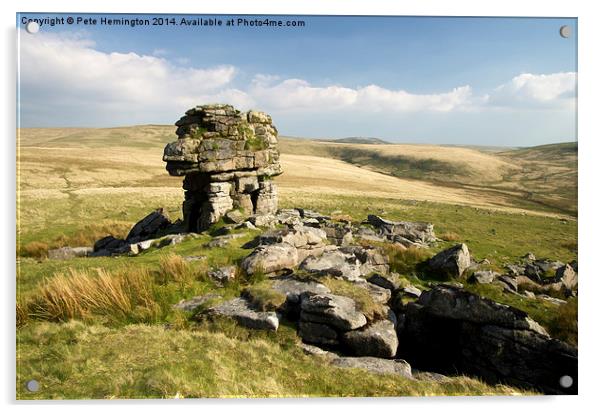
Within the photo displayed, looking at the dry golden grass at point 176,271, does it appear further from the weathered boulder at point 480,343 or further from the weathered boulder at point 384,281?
the weathered boulder at point 480,343

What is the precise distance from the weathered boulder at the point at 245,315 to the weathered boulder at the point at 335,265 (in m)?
2.90

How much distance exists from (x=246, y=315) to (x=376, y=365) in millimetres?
3290

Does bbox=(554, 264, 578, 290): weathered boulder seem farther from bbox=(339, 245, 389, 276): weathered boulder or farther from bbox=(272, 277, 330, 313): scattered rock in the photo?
bbox=(272, 277, 330, 313): scattered rock

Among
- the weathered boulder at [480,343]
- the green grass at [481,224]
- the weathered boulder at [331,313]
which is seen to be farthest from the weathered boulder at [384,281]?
the green grass at [481,224]

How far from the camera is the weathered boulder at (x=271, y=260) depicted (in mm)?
11586

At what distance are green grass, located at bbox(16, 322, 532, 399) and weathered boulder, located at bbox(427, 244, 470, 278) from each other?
7164 mm

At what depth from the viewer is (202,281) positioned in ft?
36.4

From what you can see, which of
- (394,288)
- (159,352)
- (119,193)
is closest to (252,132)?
(394,288)

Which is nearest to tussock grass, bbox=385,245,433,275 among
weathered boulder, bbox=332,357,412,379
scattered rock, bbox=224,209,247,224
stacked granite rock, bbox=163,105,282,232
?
scattered rock, bbox=224,209,247,224

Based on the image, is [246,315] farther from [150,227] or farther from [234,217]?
[150,227]

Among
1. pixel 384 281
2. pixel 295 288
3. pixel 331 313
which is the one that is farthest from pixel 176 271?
pixel 384 281

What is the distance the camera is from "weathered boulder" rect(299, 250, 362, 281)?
38.3ft

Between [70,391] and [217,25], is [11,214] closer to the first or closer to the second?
[70,391]

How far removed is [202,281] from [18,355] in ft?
15.0
